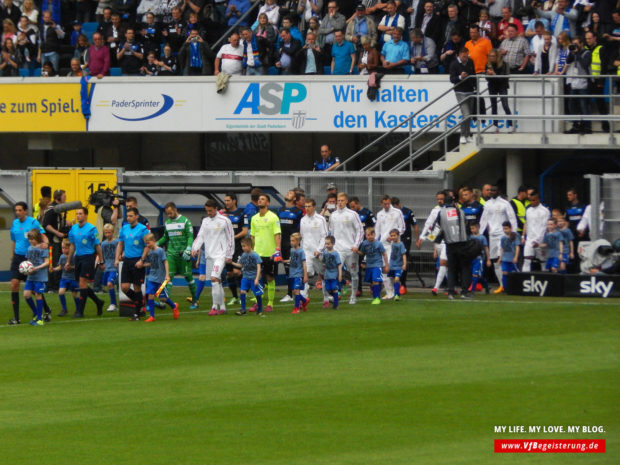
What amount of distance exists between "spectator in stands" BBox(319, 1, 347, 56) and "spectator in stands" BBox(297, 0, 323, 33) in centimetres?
55

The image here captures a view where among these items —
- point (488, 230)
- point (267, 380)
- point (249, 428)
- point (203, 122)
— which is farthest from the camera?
point (203, 122)

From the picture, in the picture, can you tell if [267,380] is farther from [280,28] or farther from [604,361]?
[280,28]

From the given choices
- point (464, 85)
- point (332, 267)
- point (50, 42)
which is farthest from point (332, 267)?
point (50, 42)

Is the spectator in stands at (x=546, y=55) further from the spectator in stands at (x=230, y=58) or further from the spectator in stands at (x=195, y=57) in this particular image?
the spectator in stands at (x=195, y=57)

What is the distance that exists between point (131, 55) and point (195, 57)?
1.82 meters

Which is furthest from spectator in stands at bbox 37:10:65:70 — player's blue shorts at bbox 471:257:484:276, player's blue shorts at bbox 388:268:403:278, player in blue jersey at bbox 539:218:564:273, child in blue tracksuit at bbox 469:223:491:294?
player in blue jersey at bbox 539:218:564:273

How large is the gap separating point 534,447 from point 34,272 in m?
11.6

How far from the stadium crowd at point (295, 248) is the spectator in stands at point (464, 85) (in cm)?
246

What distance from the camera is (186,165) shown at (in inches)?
1369

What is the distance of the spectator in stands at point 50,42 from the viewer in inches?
1284

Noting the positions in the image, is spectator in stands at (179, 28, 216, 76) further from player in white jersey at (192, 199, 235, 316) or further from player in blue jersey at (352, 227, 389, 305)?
player in blue jersey at (352, 227, 389, 305)

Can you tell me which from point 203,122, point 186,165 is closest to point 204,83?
point 203,122

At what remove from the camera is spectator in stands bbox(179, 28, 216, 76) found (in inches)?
1211

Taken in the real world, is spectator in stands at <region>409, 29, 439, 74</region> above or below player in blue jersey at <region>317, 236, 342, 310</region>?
above
